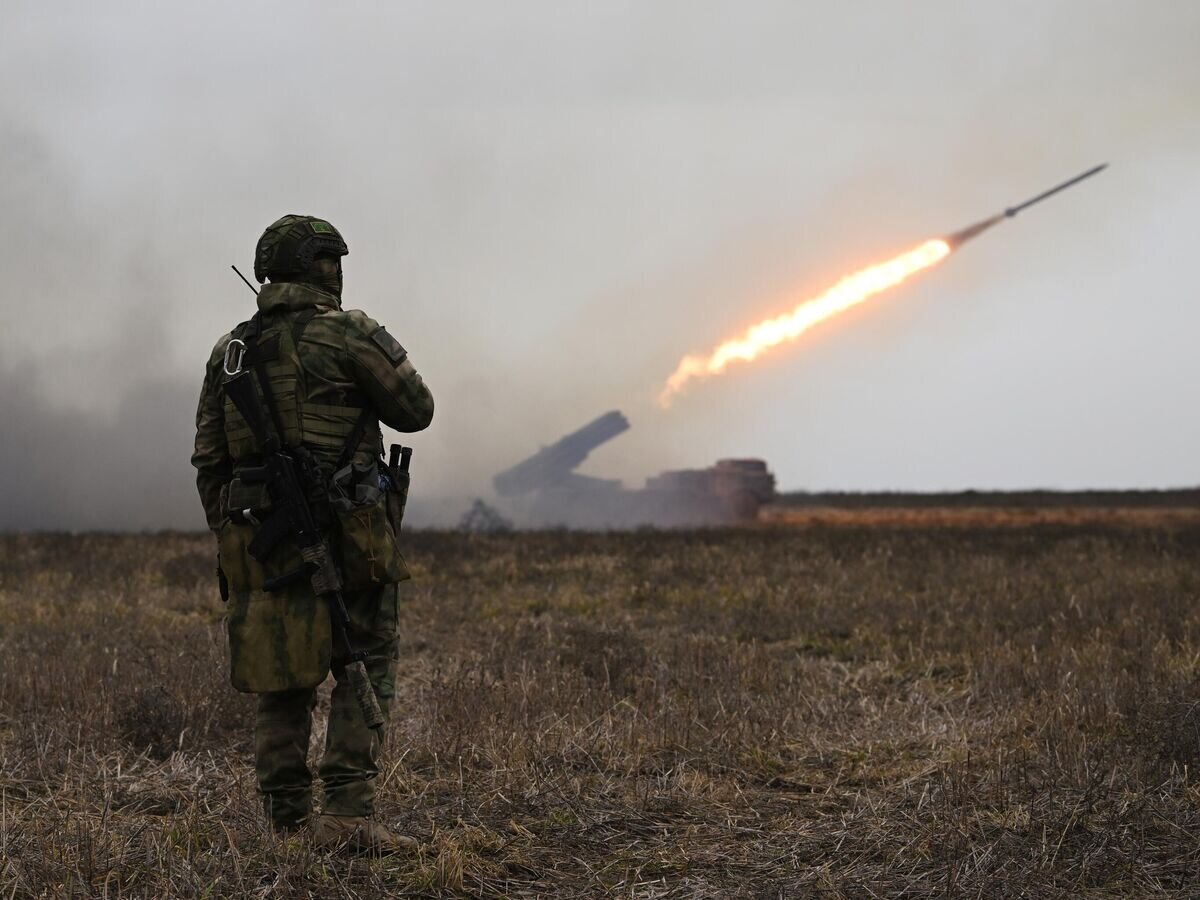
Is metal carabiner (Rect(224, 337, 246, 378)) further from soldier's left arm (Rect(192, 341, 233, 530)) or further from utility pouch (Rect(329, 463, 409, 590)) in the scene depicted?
utility pouch (Rect(329, 463, 409, 590))

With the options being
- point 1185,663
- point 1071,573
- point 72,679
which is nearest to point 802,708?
point 1185,663

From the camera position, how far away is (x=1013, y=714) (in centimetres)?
762

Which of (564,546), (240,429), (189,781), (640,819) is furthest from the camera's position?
(564,546)

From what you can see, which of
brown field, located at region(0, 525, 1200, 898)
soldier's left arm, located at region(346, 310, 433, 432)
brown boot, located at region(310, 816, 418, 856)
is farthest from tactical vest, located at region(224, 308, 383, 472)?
brown field, located at region(0, 525, 1200, 898)

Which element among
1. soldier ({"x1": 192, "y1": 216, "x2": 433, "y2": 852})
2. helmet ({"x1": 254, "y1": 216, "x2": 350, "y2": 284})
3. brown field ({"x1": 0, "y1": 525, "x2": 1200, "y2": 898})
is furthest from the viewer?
helmet ({"x1": 254, "y1": 216, "x2": 350, "y2": 284})

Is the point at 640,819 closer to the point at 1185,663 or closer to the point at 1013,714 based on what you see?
the point at 1013,714

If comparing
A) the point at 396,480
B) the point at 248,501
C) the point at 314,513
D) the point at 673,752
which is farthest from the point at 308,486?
the point at 673,752

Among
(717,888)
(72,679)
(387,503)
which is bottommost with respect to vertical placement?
(717,888)

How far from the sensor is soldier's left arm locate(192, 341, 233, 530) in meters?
5.28

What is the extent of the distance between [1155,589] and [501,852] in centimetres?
1064

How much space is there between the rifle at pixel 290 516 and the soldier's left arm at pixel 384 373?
1.20 ft

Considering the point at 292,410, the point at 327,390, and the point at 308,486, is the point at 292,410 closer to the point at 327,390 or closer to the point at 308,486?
the point at 327,390

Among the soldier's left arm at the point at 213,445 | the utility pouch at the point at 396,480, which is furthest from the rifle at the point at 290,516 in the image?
the utility pouch at the point at 396,480

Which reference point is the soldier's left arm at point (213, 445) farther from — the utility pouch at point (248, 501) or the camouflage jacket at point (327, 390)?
the utility pouch at point (248, 501)
